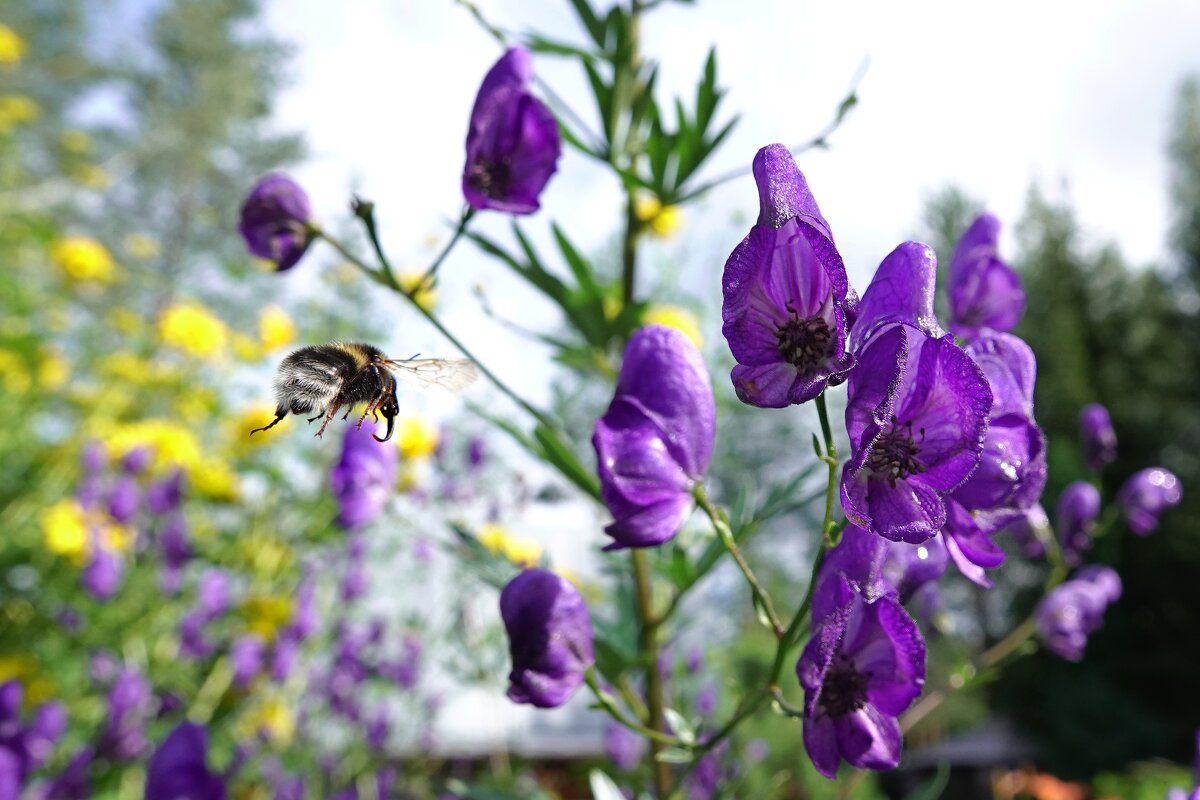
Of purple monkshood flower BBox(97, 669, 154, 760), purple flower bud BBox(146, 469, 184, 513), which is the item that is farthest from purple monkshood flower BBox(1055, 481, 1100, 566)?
purple flower bud BBox(146, 469, 184, 513)

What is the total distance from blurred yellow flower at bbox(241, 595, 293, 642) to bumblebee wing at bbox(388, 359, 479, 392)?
253cm

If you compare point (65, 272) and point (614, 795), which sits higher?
point (614, 795)

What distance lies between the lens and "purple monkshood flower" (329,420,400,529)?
6.14ft

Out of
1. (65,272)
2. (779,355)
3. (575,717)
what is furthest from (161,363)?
(575,717)

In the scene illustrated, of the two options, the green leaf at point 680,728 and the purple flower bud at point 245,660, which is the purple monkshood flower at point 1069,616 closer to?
the green leaf at point 680,728

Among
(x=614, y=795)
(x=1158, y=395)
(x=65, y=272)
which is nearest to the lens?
(x=614, y=795)

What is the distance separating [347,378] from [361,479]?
53 cm

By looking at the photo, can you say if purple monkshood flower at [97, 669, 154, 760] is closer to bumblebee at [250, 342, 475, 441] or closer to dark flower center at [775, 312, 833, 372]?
bumblebee at [250, 342, 475, 441]

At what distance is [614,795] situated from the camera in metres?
1.20

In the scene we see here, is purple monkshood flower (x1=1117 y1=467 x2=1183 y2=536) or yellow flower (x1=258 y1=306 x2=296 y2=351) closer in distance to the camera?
purple monkshood flower (x1=1117 y1=467 x2=1183 y2=536)

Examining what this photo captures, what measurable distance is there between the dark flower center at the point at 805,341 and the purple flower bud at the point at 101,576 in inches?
133

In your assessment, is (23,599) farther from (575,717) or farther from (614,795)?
(575,717)

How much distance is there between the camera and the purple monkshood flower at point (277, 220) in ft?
4.59

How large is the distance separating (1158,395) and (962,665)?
21139 mm
